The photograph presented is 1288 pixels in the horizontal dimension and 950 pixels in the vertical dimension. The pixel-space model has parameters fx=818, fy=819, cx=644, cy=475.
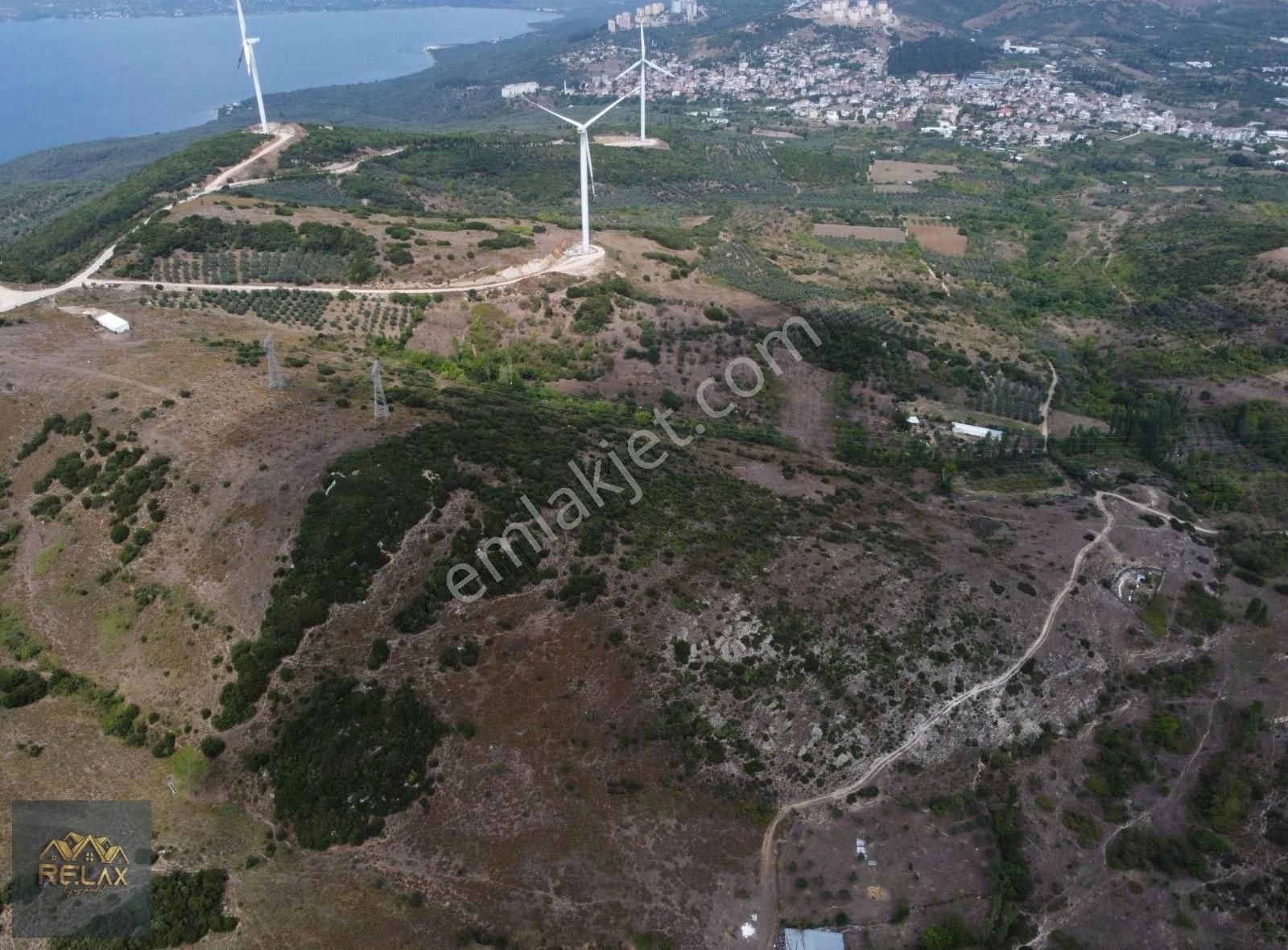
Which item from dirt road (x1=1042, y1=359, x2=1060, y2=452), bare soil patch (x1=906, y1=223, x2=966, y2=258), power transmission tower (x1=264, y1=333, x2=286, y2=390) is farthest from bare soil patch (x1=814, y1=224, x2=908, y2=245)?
power transmission tower (x1=264, y1=333, x2=286, y2=390)

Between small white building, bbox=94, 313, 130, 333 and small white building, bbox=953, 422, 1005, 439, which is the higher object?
small white building, bbox=94, 313, 130, 333

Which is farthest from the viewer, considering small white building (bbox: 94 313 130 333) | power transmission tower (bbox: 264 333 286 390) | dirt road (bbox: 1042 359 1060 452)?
dirt road (bbox: 1042 359 1060 452)

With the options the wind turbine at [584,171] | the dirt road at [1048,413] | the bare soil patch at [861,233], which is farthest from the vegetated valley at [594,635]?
the bare soil patch at [861,233]

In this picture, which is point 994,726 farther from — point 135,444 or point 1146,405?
point 1146,405

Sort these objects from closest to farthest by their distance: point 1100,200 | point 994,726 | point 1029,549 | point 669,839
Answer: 1. point 669,839
2. point 994,726
3. point 1029,549
4. point 1100,200

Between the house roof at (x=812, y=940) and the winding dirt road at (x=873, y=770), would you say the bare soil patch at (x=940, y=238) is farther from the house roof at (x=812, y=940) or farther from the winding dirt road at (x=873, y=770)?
the house roof at (x=812, y=940)

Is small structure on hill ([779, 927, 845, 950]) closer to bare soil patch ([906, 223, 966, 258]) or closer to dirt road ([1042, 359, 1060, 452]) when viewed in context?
dirt road ([1042, 359, 1060, 452])

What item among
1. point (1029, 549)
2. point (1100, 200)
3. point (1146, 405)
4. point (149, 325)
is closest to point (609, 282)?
point (149, 325)
